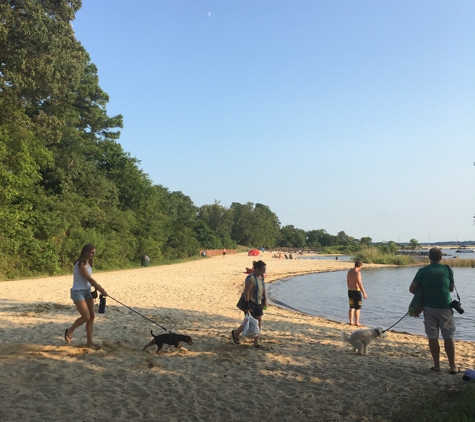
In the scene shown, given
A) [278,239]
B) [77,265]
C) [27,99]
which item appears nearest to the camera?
[77,265]

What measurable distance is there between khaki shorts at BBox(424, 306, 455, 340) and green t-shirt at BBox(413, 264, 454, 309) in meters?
0.07

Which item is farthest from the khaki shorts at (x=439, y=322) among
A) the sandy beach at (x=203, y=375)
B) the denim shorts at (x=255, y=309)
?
the denim shorts at (x=255, y=309)

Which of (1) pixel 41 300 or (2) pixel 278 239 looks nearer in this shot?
(1) pixel 41 300

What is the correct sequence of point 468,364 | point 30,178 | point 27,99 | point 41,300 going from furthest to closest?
1. point 30,178
2. point 27,99
3. point 41,300
4. point 468,364

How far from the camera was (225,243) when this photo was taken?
89.3 meters

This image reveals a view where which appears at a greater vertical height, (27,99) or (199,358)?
(27,99)

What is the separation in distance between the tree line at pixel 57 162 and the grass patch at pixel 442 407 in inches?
686

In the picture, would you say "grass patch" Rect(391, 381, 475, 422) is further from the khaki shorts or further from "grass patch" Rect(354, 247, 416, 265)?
"grass patch" Rect(354, 247, 416, 265)

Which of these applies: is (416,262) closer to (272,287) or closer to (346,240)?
(272,287)

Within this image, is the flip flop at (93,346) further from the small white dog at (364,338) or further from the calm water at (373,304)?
the calm water at (373,304)

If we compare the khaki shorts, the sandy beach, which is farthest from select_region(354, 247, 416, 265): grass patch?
the khaki shorts

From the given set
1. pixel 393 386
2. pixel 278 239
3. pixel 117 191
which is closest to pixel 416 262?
pixel 117 191

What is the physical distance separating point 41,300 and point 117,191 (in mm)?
18946

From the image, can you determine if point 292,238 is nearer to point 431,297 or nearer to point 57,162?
point 57,162
